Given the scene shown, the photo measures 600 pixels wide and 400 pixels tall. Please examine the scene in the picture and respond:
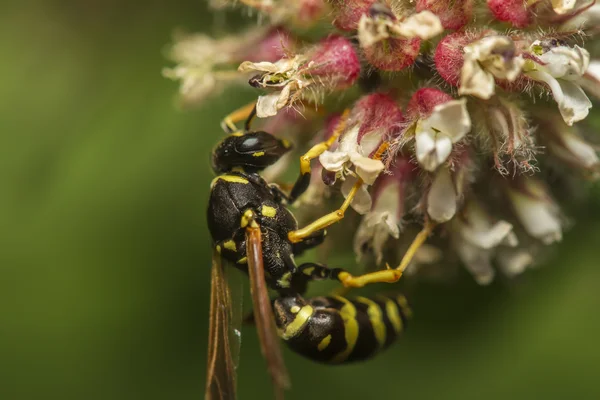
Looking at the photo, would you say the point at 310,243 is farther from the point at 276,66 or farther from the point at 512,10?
the point at 512,10

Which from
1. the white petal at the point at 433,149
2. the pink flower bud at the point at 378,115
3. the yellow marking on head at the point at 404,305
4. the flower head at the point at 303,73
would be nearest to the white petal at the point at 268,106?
the flower head at the point at 303,73

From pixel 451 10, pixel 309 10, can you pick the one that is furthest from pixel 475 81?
pixel 309 10

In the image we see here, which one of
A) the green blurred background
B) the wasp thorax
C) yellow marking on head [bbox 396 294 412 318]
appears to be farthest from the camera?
the green blurred background

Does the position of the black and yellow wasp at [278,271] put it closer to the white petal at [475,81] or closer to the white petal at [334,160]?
the white petal at [334,160]

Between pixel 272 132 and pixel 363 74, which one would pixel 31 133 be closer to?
pixel 272 132

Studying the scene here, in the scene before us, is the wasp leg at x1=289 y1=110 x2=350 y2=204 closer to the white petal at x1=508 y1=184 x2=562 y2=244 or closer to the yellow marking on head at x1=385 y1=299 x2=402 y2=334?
the yellow marking on head at x1=385 y1=299 x2=402 y2=334

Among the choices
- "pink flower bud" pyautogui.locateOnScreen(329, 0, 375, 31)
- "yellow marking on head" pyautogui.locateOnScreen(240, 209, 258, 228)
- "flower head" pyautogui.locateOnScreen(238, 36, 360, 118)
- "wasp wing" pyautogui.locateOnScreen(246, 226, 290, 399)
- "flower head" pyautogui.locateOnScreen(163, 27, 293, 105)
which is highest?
"flower head" pyautogui.locateOnScreen(163, 27, 293, 105)

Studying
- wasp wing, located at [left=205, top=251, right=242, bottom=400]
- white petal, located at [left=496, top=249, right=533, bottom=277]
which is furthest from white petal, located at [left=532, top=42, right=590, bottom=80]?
wasp wing, located at [left=205, top=251, right=242, bottom=400]
